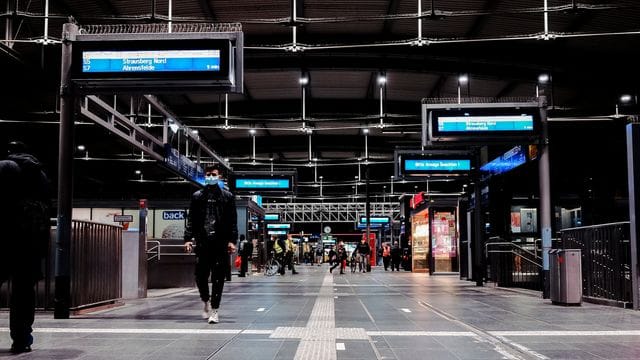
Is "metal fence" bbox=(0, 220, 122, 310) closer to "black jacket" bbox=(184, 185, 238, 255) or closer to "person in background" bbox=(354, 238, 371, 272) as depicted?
"black jacket" bbox=(184, 185, 238, 255)

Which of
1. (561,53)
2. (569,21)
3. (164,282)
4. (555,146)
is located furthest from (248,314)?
(555,146)

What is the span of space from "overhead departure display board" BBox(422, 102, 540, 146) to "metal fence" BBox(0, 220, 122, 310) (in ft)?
25.7

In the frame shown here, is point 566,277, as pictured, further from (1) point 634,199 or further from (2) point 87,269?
(2) point 87,269

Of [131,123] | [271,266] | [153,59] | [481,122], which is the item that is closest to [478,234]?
[481,122]

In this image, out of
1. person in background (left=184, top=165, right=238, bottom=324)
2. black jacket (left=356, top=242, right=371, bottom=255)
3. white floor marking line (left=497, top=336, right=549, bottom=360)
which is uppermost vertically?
person in background (left=184, top=165, right=238, bottom=324)

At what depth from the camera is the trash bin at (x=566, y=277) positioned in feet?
36.4

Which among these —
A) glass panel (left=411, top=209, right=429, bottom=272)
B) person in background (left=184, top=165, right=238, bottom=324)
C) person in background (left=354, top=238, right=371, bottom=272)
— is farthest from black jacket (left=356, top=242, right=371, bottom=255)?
person in background (left=184, top=165, right=238, bottom=324)

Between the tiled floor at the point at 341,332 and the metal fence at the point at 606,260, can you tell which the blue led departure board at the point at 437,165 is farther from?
the tiled floor at the point at 341,332

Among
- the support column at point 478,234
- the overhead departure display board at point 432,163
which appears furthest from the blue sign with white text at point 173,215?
the support column at point 478,234

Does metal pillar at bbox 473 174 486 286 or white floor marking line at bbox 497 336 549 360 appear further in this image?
metal pillar at bbox 473 174 486 286

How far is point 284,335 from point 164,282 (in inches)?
451

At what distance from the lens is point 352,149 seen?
114 ft

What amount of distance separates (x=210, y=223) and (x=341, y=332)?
82.5 inches

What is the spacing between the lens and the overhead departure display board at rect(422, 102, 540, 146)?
14.5 meters
